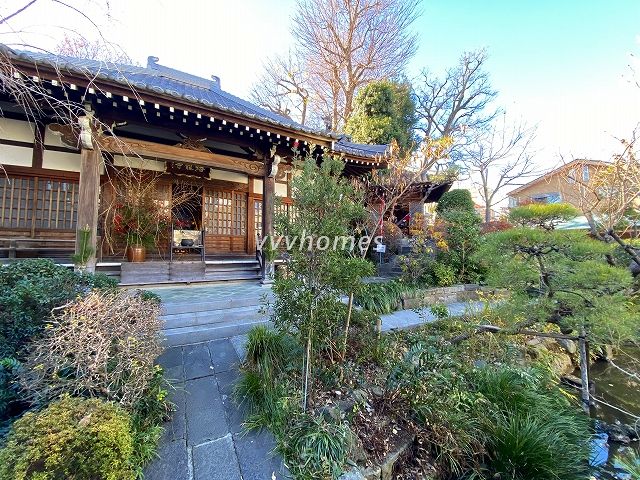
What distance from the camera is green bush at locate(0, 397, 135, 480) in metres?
1.26

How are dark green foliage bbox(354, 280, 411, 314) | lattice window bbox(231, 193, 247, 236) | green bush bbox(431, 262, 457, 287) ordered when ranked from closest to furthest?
dark green foliage bbox(354, 280, 411, 314), green bush bbox(431, 262, 457, 287), lattice window bbox(231, 193, 247, 236)

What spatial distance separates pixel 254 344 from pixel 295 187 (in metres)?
1.62

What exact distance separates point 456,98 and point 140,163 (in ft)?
53.6

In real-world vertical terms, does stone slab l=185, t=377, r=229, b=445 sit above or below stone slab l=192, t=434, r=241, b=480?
above

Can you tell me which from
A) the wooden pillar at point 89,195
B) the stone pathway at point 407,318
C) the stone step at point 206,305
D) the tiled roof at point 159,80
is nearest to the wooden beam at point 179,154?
the wooden pillar at point 89,195

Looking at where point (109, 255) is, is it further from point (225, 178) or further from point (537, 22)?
point (537, 22)

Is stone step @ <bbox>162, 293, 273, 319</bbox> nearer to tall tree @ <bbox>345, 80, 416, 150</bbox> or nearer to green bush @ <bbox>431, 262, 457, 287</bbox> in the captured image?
green bush @ <bbox>431, 262, 457, 287</bbox>

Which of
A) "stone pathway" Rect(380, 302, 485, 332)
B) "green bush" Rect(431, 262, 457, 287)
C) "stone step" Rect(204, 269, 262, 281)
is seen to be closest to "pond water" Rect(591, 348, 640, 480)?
"stone pathway" Rect(380, 302, 485, 332)

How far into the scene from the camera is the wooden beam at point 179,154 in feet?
14.1

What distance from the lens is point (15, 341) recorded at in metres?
2.14

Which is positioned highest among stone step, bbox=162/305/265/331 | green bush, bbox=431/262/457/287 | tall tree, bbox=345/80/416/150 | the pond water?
tall tree, bbox=345/80/416/150

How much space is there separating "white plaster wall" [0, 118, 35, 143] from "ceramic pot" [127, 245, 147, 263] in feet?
9.08

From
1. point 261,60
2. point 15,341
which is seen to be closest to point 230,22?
point 15,341

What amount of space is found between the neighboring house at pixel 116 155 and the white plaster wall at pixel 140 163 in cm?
3
